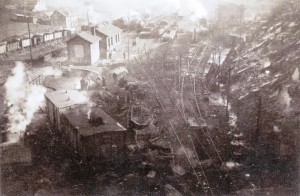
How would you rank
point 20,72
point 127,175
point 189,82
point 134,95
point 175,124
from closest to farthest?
point 127,175 → point 175,124 → point 134,95 → point 189,82 → point 20,72

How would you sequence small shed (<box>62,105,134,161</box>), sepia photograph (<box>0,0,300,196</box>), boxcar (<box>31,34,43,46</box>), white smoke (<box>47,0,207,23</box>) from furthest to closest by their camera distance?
white smoke (<box>47,0,207,23</box>) → boxcar (<box>31,34,43,46</box>) → small shed (<box>62,105,134,161</box>) → sepia photograph (<box>0,0,300,196</box>)

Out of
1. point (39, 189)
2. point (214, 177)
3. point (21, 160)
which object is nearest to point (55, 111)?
point (21, 160)

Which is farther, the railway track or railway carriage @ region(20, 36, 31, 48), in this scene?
railway carriage @ region(20, 36, 31, 48)

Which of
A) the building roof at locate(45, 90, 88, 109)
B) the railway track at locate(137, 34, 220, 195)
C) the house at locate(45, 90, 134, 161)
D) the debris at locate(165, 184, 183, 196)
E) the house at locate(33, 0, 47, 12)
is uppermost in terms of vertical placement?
the house at locate(33, 0, 47, 12)

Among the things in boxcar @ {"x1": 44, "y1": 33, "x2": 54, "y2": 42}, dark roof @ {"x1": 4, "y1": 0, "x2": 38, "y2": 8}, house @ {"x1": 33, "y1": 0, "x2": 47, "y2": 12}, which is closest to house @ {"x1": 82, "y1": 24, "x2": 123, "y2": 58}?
boxcar @ {"x1": 44, "y1": 33, "x2": 54, "y2": 42}

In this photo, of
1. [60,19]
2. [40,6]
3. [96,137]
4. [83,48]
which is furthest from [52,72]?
[40,6]

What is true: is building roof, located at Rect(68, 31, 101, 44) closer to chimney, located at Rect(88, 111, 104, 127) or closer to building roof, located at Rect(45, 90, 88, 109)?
building roof, located at Rect(45, 90, 88, 109)

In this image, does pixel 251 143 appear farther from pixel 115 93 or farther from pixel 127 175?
pixel 115 93
